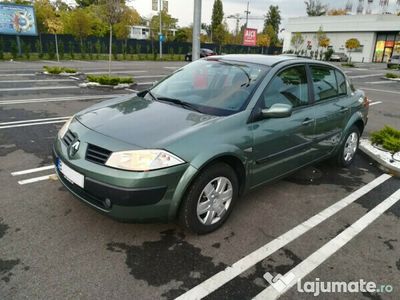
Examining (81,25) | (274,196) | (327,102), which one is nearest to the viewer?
(274,196)

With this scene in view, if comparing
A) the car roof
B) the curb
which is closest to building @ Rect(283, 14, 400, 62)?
the curb

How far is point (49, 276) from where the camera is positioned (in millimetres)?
2465

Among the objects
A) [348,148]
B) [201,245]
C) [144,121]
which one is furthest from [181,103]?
[348,148]

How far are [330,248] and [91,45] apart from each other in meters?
34.1

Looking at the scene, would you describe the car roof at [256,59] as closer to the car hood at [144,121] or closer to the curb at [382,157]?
the car hood at [144,121]

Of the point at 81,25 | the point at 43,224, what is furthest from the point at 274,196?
the point at 81,25

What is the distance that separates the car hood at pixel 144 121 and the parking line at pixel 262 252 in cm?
111

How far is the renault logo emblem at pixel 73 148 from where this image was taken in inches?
114

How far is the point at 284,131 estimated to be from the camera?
3.57 metres

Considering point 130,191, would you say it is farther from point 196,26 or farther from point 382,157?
point 196,26

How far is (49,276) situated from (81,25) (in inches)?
1298

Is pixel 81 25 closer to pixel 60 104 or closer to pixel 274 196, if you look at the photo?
pixel 60 104

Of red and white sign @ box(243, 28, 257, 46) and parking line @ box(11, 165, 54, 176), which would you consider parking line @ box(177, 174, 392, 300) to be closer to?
parking line @ box(11, 165, 54, 176)

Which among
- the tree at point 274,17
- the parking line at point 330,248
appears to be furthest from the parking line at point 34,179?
the tree at point 274,17
